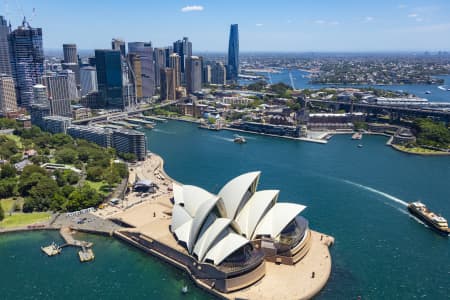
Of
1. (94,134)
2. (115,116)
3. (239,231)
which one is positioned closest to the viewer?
(239,231)

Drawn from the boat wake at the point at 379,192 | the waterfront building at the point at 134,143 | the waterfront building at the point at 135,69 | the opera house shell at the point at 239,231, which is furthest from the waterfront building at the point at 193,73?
the opera house shell at the point at 239,231

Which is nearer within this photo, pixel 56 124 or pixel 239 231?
pixel 239 231

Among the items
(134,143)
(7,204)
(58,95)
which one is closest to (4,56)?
(58,95)

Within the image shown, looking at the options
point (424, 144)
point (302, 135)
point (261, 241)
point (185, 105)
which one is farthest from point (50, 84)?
point (424, 144)

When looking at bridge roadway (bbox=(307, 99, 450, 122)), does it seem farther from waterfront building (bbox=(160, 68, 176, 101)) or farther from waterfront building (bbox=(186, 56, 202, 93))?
waterfront building (bbox=(160, 68, 176, 101))

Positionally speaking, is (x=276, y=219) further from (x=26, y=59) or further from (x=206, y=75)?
(x=206, y=75)

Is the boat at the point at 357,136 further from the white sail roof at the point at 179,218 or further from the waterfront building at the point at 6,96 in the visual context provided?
the waterfront building at the point at 6,96

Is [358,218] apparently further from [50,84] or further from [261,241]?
[50,84]

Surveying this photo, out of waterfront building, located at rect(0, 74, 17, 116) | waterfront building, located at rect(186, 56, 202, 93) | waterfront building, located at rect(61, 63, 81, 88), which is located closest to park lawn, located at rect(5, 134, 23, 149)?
waterfront building, located at rect(0, 74, 17, 116)
